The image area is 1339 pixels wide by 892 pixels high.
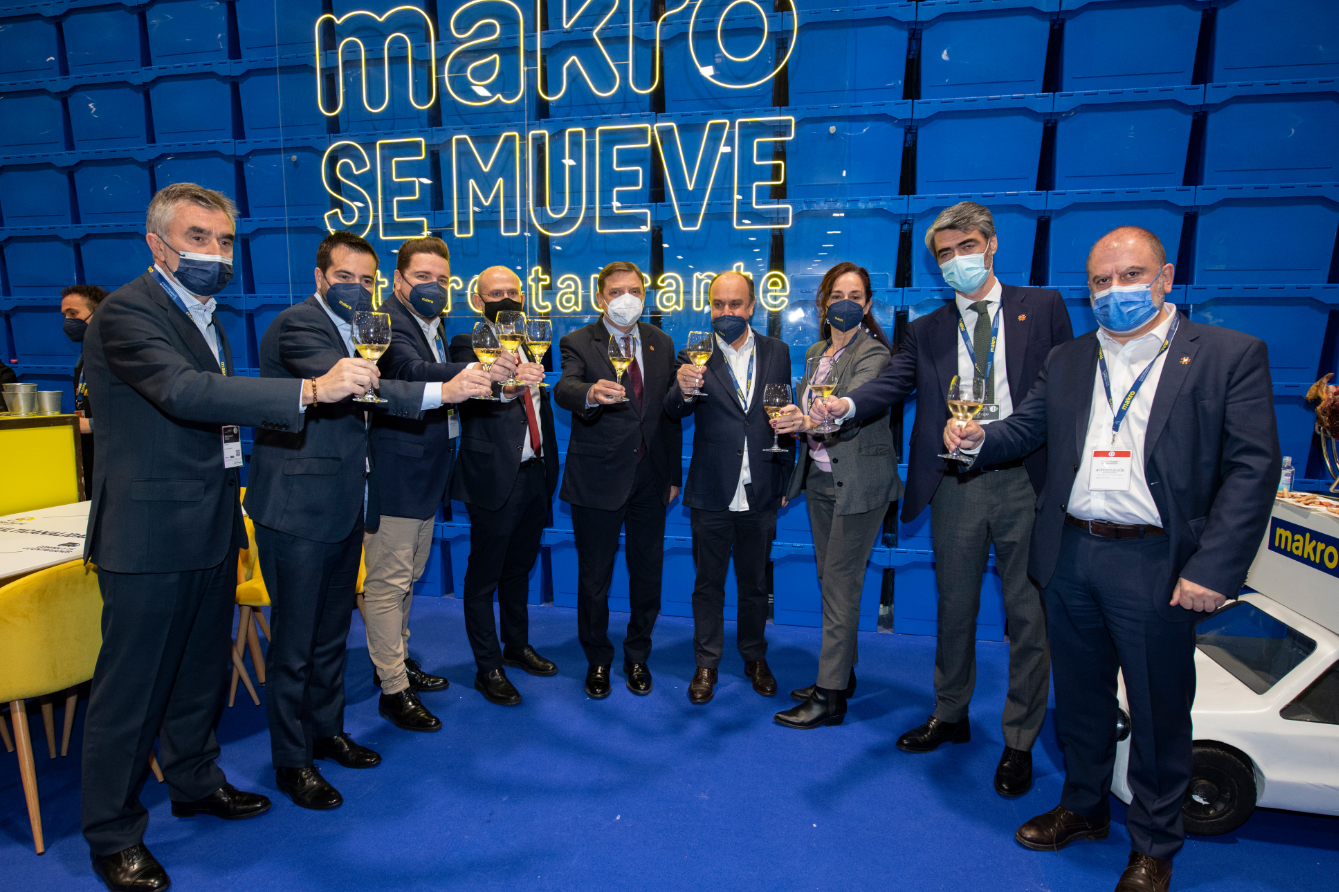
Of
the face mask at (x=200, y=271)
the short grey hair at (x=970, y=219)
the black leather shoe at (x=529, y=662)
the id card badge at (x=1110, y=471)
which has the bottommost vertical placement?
the black leather shoe at (x=529, y=662)

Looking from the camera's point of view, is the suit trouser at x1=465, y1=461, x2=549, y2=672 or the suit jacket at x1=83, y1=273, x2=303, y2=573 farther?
the suit trouser at x1=465, y1=461, x2=549, y2=672

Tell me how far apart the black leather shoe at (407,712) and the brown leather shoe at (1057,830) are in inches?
81.4

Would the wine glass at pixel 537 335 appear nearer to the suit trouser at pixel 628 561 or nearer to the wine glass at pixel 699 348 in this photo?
the wine glass at pixel 699 348

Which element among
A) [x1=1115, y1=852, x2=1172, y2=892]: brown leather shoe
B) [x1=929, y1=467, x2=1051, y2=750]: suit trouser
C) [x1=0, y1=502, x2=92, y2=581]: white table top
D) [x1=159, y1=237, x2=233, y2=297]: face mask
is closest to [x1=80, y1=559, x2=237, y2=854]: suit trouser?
[x1=0, y1=502, x2=92, y2=581]: white table top

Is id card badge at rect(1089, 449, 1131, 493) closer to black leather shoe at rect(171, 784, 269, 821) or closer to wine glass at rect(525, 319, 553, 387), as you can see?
wine glass at rect(525, 319, 553, 387)

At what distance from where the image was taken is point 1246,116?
10.3ft

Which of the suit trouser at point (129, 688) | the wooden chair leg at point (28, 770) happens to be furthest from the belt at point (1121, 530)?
the wooden chair leg at point (28, 770)

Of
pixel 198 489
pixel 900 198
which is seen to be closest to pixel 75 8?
pixel 198 489

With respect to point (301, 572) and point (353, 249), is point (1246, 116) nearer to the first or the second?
point (353, 249)

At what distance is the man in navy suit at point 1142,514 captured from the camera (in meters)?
1.62

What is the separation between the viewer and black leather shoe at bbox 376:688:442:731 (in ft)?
8.64

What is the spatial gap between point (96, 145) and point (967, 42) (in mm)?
5304

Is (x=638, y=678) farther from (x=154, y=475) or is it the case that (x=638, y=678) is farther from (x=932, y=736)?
(x=154, y=475)

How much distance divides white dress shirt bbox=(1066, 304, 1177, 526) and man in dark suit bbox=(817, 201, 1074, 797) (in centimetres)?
35
